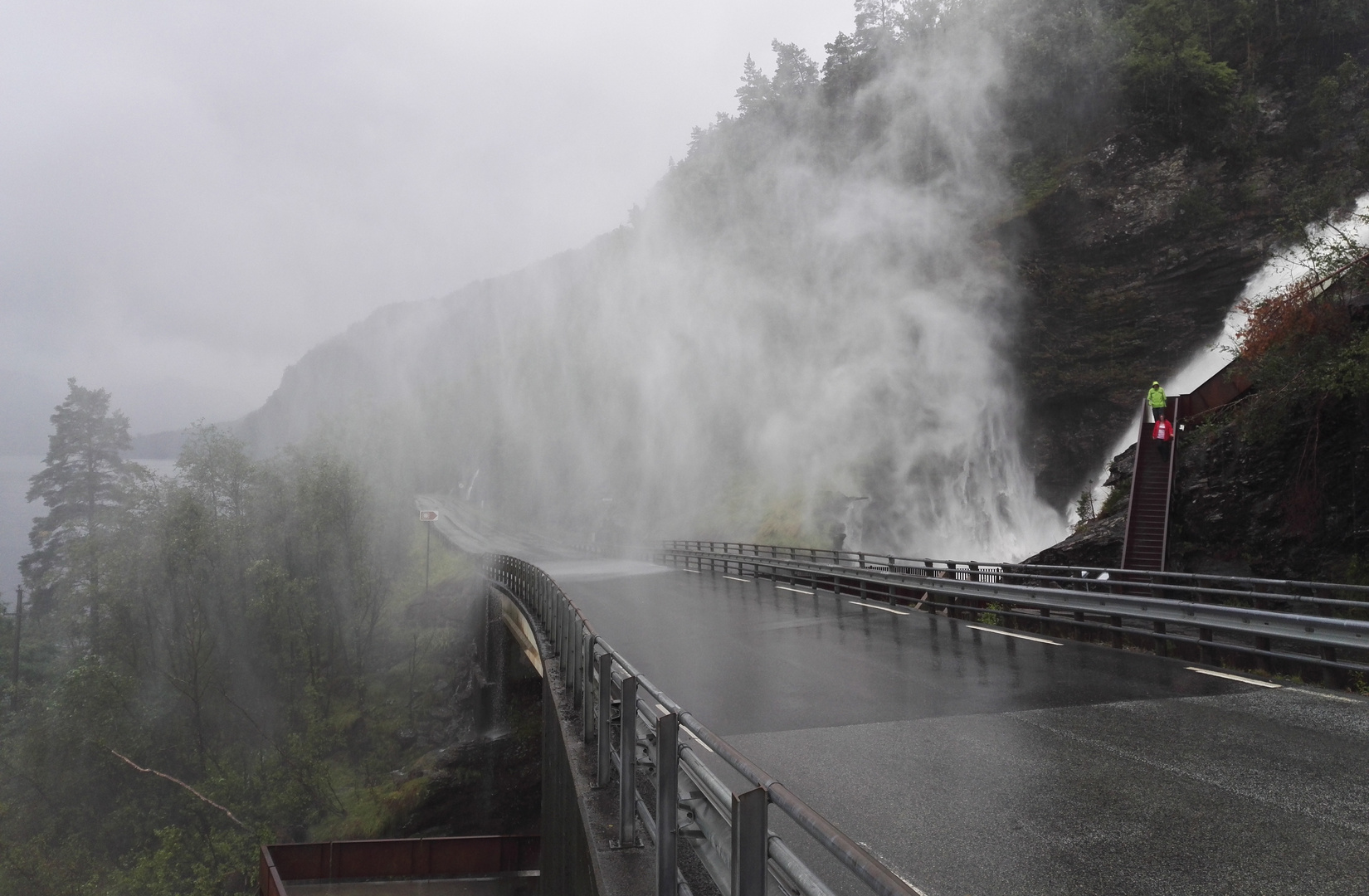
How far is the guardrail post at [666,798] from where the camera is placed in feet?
12.6

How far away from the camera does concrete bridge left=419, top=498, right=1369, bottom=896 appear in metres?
4.43

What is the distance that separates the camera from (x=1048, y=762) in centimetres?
647

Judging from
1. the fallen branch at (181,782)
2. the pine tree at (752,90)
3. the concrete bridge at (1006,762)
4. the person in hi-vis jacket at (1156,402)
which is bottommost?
the fallen branch at (181,782)

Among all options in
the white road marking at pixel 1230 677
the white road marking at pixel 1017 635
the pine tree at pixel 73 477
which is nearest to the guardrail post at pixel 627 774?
the white road marking at pixel 1230 677

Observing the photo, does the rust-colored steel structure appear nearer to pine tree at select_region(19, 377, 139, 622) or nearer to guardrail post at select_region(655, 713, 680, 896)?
guardrail post at select_region(655, 713, 680, 896)

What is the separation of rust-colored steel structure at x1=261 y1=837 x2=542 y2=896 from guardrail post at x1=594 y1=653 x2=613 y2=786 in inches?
827

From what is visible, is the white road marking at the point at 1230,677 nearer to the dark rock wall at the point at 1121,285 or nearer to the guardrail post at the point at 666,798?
the guardrail post at the point at 666,798

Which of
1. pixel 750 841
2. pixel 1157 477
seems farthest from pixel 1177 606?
pixel 750 841

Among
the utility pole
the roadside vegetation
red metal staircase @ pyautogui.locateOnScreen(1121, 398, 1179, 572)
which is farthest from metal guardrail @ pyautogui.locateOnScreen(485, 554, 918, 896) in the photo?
the utility pole

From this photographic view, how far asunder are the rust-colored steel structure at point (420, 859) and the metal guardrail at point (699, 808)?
798 inches

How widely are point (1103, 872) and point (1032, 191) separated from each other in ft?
146

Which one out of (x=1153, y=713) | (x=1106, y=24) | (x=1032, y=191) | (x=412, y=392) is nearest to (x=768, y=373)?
(x=1032, y=191)

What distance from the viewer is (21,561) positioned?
67438 mm

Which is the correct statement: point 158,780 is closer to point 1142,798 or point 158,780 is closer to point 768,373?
point 768,373
